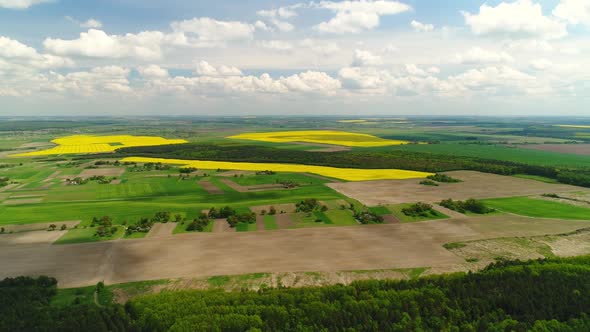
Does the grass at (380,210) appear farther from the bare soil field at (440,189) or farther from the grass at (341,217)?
the grass at (341,217)

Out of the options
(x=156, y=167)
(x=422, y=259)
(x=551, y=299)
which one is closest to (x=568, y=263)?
(x=551, y=299)

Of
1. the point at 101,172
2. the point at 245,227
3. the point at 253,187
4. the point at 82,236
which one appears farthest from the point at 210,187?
the point at 101,172

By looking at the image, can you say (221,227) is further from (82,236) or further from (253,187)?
(253,187)

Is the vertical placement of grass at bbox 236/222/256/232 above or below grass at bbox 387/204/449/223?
below

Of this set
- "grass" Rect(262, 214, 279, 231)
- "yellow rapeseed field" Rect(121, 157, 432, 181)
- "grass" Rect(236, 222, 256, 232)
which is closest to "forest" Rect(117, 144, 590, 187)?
"yellow rapeseed field" Rect(121, 157, 432, 181)

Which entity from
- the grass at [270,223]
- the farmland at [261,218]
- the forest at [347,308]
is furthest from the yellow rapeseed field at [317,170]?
the forest at [347,308]

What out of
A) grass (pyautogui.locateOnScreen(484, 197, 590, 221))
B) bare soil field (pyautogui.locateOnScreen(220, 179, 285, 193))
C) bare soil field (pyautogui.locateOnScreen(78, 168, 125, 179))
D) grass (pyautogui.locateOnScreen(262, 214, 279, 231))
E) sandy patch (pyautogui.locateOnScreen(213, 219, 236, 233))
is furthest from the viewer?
bare soil field (pyautogui.locateOnScreen(78, 168, 125, 179))

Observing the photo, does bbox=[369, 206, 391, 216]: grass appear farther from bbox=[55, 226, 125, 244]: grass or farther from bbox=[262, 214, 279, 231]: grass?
bbox=[55, 226, 125, 244]: grass
